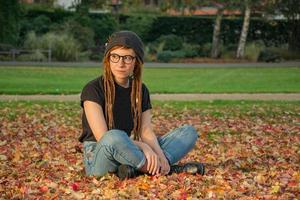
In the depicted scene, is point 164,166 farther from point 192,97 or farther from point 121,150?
point 192,97

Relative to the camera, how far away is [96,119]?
267 inches

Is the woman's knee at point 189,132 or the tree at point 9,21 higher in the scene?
the woman's knee at point 189,132

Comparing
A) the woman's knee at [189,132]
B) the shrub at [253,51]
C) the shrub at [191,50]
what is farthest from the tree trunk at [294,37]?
the woman's knee at [189,132]

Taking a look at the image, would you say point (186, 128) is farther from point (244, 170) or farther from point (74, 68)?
point (74, 68)

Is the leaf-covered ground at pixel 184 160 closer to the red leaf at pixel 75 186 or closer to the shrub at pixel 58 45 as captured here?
the red leaf at pixel 75 186

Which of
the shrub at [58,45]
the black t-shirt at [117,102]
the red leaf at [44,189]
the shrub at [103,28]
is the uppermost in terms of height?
the black t-shirt at [117,102]

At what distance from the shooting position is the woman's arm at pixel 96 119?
680cm

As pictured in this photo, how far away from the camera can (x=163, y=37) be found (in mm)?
45969

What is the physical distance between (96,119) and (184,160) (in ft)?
7.79

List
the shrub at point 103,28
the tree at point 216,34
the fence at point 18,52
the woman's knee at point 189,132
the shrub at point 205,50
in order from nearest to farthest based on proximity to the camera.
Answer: the woman's knee at point 189,132 < the fence at point 18,52 < the tree at point 216,34 < the shrub at point 103,28 < the shrub at point 205,50

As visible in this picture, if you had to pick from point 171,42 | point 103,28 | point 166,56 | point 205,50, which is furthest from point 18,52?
point 205,50

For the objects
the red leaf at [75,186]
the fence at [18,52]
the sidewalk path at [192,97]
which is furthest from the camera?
the fence at [18,52]

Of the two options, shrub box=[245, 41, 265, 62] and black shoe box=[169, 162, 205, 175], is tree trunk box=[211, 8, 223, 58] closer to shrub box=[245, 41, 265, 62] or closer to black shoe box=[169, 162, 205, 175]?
shrub box=[245, 41, 265, 62]

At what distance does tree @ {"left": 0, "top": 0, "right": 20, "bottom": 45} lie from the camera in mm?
39344
